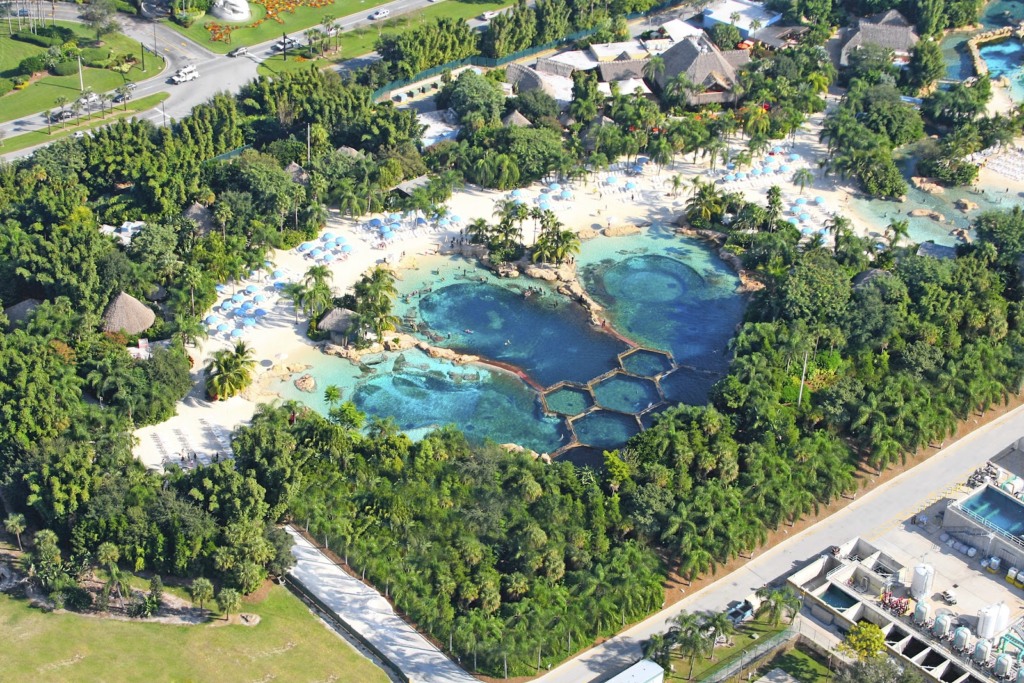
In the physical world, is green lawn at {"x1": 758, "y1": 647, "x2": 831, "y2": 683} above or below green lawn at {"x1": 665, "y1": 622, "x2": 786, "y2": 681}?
below

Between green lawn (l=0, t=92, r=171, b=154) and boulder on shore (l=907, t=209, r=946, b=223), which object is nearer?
boulder on shore (l=907, t=209, r=946, b=223)

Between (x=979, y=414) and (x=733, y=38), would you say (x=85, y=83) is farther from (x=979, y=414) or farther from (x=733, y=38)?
(x=979, y=414)

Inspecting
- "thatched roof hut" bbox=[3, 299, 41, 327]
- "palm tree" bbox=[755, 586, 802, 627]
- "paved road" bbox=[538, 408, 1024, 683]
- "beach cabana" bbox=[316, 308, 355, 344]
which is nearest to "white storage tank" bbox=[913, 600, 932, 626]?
"palm tree" bbox=[755, 586, 802, 627]

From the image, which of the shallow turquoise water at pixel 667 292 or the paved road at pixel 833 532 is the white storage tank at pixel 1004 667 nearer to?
the paved road at pixel 833 532

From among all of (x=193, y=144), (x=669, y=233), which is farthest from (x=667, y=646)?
(x=193, y=144)

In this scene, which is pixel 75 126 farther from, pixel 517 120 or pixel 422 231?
pixel 517 120

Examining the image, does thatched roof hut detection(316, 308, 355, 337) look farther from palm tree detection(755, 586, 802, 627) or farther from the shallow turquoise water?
palm tree detection(755, 586, 802, 627)
